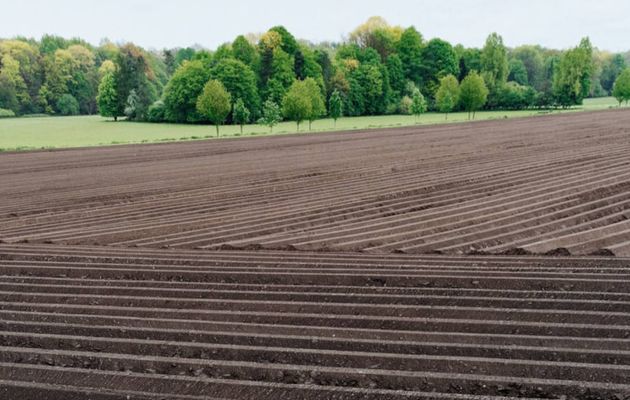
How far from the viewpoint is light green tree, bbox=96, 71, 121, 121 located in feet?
212

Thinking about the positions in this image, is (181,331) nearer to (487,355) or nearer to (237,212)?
(487,355)

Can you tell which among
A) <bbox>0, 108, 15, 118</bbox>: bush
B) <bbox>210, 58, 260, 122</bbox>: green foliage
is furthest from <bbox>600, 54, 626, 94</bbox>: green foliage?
<bbox>0, 108, 15, 118</bbox>: bush

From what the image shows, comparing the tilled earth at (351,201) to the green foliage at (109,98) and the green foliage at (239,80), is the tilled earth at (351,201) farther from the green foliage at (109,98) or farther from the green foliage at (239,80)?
the green foliage at (109,98)

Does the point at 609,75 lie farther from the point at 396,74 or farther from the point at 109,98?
the point at 109,98

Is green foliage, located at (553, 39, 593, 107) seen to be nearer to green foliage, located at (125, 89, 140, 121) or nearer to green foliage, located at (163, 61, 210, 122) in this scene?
green foliage, located at (163, 61, 210, 122)

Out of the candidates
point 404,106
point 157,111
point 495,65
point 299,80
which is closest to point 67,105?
point 157,111

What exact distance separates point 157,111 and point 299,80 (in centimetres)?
1875

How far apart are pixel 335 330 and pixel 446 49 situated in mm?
76383

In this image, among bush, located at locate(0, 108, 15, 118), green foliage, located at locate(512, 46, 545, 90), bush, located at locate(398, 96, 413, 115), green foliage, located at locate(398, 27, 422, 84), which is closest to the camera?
bush, located at locate(398, 96, 413, 115)

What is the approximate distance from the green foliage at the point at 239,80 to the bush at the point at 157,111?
7632 mm

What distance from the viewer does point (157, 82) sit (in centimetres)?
7931

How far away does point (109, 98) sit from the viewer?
64.6 m

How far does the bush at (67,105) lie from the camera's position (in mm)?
79069

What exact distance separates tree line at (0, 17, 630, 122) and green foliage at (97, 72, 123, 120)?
4.9 inches
